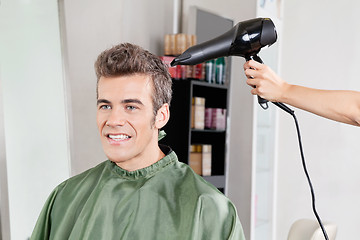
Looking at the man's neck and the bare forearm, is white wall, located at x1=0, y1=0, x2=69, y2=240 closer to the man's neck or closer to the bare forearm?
the man's neck

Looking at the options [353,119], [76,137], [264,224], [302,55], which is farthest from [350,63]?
[353,119]

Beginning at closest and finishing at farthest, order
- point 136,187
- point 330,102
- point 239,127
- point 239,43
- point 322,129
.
Answer: point 330,102 < point 239,43 < point 136,187 < point 239,127 < point 322,129

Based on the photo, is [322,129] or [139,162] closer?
[139,162]

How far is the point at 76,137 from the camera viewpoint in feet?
8.61

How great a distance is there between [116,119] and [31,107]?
63cm

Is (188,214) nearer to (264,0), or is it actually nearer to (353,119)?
(353,119)

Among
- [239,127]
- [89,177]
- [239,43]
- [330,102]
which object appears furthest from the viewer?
[239,127]

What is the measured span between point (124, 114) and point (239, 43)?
18.3 inches

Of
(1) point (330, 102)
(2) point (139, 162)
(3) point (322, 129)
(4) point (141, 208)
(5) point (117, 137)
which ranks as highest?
(1) point (330, 102)

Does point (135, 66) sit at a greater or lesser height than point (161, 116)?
greater

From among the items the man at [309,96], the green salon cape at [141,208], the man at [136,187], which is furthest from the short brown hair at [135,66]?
the man at [309,96]

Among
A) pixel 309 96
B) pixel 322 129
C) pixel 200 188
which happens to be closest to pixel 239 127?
pixel 322 129

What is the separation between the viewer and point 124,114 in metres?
1.45

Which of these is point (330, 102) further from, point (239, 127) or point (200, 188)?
point (239, 127)
